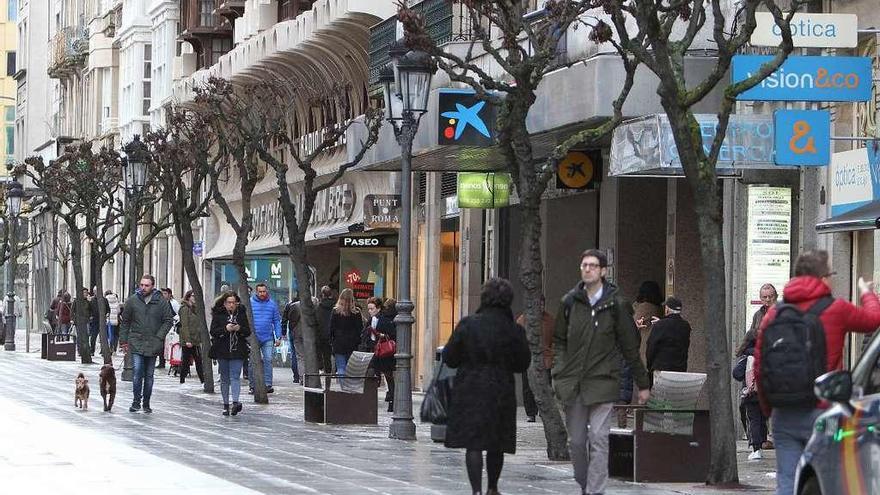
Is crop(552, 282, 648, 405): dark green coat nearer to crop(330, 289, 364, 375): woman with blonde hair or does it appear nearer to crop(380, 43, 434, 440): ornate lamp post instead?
crop(380, 43, 434, 440): ornate lamp post

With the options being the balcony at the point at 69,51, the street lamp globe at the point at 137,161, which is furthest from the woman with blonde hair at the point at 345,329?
the balcony at the point at 69,51

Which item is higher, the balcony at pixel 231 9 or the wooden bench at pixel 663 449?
the balcony at pixel 231 9

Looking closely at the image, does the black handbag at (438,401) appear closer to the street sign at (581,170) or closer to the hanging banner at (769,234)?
the hanging banner at (769,234)

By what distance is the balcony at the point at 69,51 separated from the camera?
85.4 meters

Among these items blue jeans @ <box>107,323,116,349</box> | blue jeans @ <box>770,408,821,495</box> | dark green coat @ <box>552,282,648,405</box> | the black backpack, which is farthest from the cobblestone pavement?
blue jeans @ <box>107,323,116,349</box>

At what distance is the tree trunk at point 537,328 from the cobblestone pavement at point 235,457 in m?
0.27

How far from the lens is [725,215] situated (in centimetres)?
2516

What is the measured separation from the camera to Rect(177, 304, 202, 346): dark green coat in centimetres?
3994

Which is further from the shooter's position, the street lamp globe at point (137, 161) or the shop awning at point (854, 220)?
the street lamp globe at point (137, 161)

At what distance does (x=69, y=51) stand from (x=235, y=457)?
6823 centimetres

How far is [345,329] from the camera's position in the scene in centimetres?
3089

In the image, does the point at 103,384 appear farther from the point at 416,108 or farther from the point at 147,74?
Result: the point at 147,74

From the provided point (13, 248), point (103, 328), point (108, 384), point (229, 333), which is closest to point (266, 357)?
point (108, 384)

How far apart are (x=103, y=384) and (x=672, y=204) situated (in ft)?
26.1
